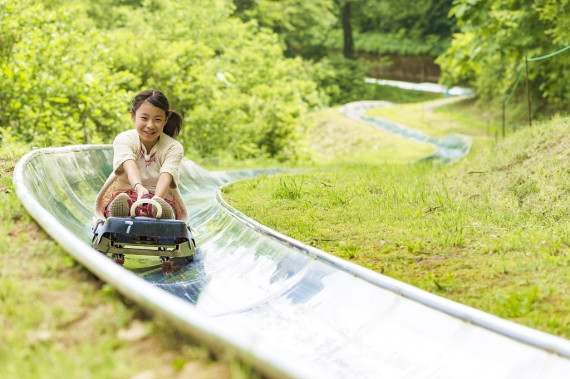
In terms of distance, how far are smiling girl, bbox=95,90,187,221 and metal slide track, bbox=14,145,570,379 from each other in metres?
0.57

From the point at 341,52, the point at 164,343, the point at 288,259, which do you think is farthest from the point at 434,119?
the point at 164,343

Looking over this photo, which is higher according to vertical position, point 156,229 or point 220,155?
point 156,229

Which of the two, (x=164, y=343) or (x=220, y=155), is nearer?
(x=164, y=343)

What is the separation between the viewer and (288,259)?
196 inches

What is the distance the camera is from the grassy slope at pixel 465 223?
156 inches

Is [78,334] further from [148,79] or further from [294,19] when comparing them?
[294,19]

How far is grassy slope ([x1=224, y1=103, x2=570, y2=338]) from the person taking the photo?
3.96 meters

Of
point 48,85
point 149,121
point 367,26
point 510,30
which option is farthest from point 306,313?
point 367,26

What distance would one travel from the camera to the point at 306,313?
4.12 m

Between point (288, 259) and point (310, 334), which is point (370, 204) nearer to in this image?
point (288, 259)

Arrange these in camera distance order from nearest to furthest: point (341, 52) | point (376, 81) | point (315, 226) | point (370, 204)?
point (315, 226) < point (370, 204) < point (376, 81) < point (341, 52)

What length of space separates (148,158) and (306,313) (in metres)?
2.03

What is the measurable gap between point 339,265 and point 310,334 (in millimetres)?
702

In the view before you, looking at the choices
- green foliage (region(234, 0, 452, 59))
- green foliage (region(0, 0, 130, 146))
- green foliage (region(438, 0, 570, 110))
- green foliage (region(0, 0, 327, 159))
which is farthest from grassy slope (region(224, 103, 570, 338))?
green foliage (region(234, 0, 452, 59))
